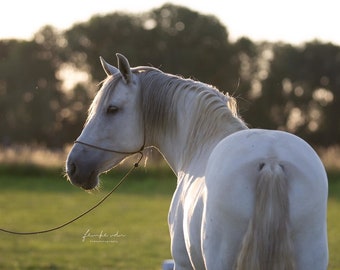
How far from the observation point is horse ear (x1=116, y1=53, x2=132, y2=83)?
167 inches

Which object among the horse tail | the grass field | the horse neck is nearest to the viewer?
the horse tail

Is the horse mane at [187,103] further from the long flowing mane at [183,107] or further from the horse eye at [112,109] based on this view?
the horse eye at [112,109]

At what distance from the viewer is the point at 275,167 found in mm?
2971

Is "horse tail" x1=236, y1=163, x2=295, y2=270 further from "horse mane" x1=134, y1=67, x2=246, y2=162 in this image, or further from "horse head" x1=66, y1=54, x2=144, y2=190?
"horse head" x1=66, y1=54, x2=144, y2=190

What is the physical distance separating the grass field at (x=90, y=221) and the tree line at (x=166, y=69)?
13.6 meters

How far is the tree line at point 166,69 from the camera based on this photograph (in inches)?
1414

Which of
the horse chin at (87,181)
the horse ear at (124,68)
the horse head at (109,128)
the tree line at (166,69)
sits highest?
the horse ear at (124,68)

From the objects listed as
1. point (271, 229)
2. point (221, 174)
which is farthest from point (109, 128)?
point (271, 229)

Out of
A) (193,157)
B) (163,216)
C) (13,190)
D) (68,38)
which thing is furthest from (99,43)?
(193,157)

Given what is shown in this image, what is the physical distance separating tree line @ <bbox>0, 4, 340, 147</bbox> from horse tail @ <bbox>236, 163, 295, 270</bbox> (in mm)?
31559

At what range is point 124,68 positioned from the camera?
4.28 m

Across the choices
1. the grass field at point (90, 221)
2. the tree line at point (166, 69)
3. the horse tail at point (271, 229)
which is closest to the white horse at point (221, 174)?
the horse tail at point (271, 229)

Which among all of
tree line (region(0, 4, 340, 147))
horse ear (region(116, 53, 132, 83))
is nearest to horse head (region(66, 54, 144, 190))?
horse ear (region(116, 53, 132, 83))

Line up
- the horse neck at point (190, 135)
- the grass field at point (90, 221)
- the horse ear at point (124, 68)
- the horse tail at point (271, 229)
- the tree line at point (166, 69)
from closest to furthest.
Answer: the horse tail at point (271, 229)
the horse neck at point (190, 135)
the horse ear at point (124, 68)
the grass field at point (90, 221)
the tree line at point (166, 69)
